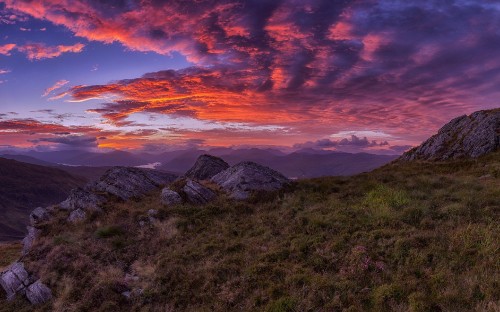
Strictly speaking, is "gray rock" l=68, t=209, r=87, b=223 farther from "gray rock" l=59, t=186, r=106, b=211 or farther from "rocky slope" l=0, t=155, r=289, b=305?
"gray rock" l=59, t=186, r=106, b=211

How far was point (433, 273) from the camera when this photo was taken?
10.9 meters

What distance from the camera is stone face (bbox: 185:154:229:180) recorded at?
37.2 meters

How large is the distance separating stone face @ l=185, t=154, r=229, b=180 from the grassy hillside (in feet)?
46.3

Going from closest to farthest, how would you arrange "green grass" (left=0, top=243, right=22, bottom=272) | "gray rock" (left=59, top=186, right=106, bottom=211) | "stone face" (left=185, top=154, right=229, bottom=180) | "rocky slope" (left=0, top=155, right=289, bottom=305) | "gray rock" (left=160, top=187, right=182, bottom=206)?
"rocky slope" (left=0, top=155, right=289, bottom=305), "gray rock" (left=160, top=187, right=182, bottom=206), "gray rock" (left=59, top=186, right=106, bottom=211), "green grass" (left=0, top=243, right=22, bottom=272), "stone face" (left=185, top=154, right=229, bottom=180)

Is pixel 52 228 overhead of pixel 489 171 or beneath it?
beneath

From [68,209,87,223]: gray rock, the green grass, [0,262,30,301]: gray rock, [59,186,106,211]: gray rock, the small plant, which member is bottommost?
the green grass

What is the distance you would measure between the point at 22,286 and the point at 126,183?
1363 cm

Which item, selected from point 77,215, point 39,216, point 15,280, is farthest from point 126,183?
point 15,280

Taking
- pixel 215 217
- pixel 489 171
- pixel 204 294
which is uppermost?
pixel 489 171

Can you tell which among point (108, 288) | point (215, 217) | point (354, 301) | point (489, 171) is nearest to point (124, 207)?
point (215, 217)

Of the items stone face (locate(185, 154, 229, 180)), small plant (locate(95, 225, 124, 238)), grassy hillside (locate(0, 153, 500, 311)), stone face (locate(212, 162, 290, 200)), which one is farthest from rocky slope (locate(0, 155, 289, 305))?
stone face (locate(185, 154, 229, 180))

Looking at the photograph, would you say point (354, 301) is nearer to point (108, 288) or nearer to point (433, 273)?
point (433, 273)

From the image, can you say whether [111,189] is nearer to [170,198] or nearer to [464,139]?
[170,198]

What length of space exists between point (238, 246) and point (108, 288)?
20.6 ft
